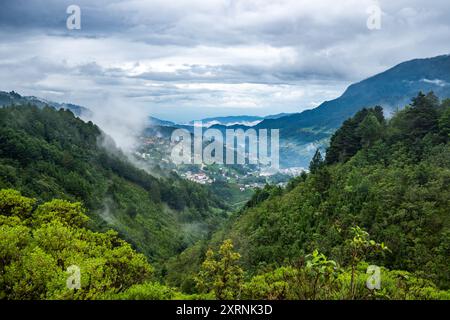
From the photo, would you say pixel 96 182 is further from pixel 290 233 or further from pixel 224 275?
pixel 224 275

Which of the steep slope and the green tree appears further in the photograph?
the steep slope

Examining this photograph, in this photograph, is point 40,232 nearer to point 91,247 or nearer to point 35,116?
point 91,247

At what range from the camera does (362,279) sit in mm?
17188

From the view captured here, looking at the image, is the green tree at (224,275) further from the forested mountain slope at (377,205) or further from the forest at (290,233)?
the forested mountain slope at (377,205)

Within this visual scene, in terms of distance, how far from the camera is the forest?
54.5ft

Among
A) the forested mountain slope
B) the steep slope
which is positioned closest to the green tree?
the forested mountain slope

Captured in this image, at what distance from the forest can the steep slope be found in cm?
53

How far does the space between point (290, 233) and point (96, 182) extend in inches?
2878

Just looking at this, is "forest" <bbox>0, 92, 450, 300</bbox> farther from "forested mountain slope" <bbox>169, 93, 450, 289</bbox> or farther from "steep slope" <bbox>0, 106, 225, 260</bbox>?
"steep slope" <bbox>0, 106, 225, 260</bbox>

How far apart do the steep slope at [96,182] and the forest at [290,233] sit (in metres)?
0.53

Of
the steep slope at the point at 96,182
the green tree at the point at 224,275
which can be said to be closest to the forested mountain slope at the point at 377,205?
the green tree at the point at 224,275

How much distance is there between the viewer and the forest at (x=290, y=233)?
16625 millimetres

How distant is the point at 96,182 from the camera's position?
10162 cm
